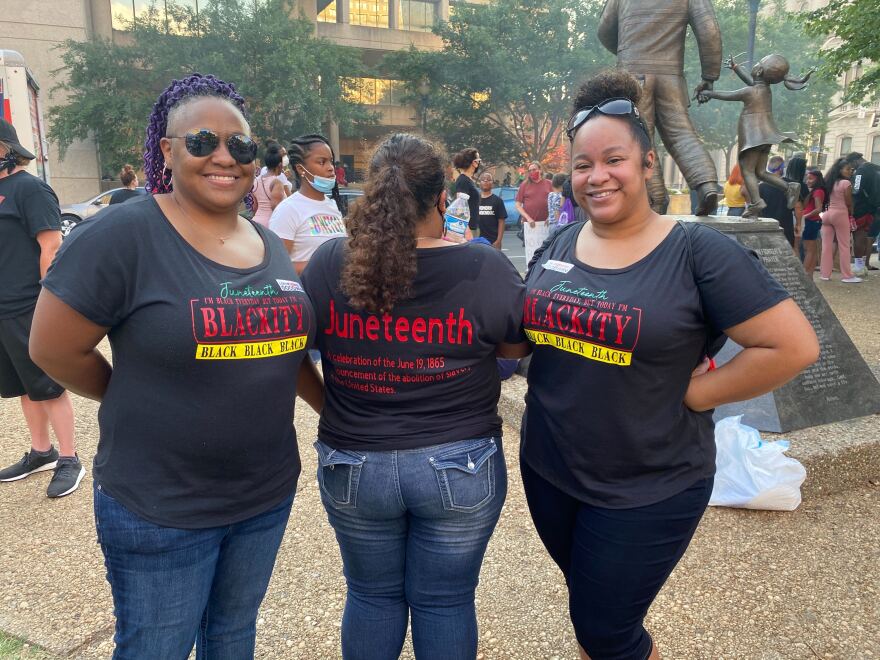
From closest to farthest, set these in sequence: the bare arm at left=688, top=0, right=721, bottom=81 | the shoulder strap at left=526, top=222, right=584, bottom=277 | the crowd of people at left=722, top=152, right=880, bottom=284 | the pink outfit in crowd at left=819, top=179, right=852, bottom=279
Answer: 1. the shoulder strap at left=526, top=222, right=584, bottom=277
2. the bare arm at left=688, top=0, right=721, bottom=81
3. the crowd of people at left=722, top=152, right=880, bottom=284
4. the pink outfit in crowd at left=819, top=179, right=852, bottom=279

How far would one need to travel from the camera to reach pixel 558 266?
1.92 m

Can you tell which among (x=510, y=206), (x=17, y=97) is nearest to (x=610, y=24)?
(x=17, y=97)

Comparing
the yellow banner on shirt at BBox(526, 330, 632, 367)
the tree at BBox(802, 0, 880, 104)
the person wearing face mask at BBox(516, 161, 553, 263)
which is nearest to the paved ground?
the yellow banner on shirt at BBox(526, 330, 632, 367)

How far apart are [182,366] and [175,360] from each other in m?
0.02

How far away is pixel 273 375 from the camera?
→ 1638 mm

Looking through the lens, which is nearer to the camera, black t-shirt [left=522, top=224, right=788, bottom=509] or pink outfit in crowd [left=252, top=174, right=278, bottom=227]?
black t-shirt [left=522, top=224, right=788, bottom=509]

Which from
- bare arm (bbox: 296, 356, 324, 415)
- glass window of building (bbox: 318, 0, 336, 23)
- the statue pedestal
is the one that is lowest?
the statue pedestal

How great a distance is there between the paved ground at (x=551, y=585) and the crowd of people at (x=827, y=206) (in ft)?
22.9

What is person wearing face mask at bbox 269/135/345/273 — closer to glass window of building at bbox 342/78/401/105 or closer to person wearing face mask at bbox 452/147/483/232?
person wearing face mask at bbox 452/147/483/232

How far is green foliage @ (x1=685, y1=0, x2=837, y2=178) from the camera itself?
29.4m

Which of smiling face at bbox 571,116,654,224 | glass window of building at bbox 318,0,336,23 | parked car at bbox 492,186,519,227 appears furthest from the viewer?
glass window of building at bbox 318,0,336,23

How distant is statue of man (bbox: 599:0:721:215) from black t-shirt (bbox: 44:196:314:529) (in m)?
4.74

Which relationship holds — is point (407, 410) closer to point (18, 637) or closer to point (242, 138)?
point (242, 138)

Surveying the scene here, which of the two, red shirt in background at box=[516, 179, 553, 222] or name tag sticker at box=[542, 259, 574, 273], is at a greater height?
name tag sticker at box=[542, 259, 574, 273]
